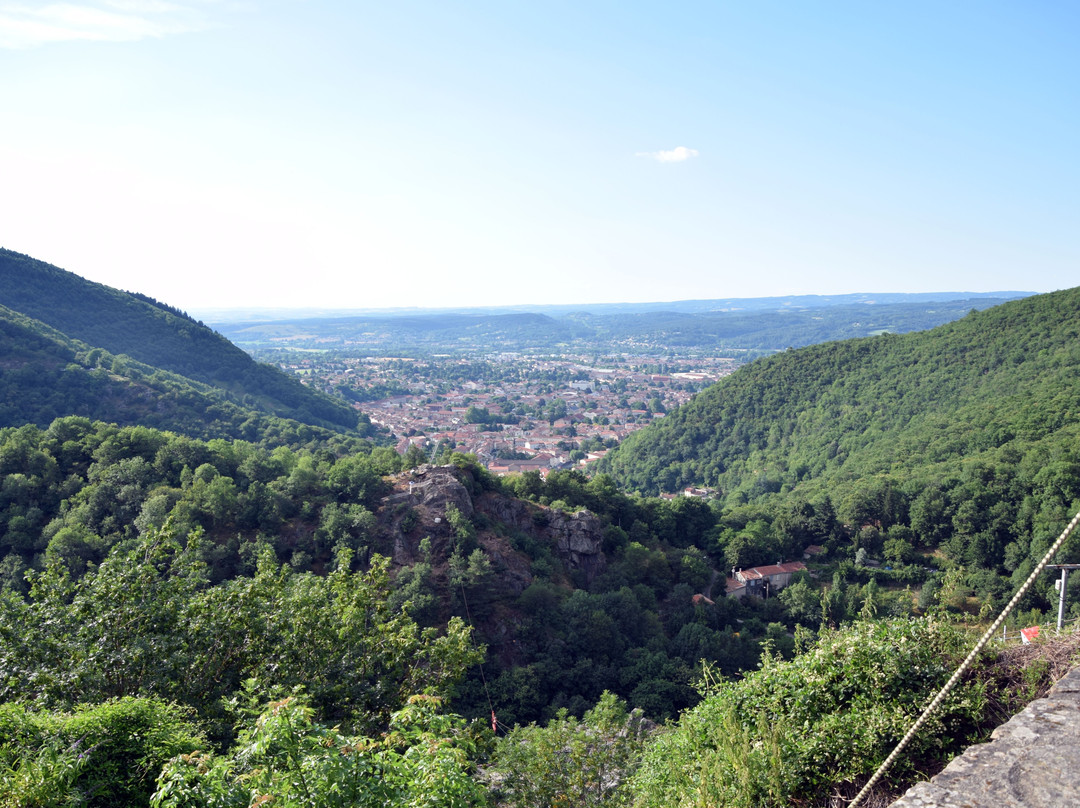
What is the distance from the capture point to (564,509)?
33219 millimetres

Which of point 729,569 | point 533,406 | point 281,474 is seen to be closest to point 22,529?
point 281,474

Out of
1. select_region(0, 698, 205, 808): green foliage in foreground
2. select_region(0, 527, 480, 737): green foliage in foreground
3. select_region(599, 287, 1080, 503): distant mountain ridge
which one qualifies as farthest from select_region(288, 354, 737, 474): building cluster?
select_region(0, 698, 205, 808): green foliage in foreground

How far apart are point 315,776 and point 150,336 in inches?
3569

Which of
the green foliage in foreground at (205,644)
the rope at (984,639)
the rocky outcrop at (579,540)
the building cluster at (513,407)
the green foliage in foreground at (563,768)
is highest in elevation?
the rope at (984,639)

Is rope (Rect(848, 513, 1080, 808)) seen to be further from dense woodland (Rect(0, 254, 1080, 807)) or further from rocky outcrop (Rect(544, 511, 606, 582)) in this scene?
rocky outcrop (Rect(544, 511, 606, 582))

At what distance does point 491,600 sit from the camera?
2522 cm

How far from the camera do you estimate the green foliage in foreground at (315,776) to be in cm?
557

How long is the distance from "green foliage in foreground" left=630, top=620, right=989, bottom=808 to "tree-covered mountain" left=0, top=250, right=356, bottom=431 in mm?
73289

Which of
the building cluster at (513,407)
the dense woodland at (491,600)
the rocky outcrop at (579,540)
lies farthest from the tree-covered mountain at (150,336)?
the rocky outcrop at (579,540)

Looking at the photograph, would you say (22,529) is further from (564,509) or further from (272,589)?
(564,509)

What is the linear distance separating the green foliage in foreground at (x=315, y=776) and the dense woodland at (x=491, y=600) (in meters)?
0.03

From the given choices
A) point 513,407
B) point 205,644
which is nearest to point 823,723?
point 205,644

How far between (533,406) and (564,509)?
4288 inches

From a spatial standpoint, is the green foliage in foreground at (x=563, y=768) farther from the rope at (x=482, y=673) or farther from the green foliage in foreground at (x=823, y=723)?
the rope at (x=482, y=673)
